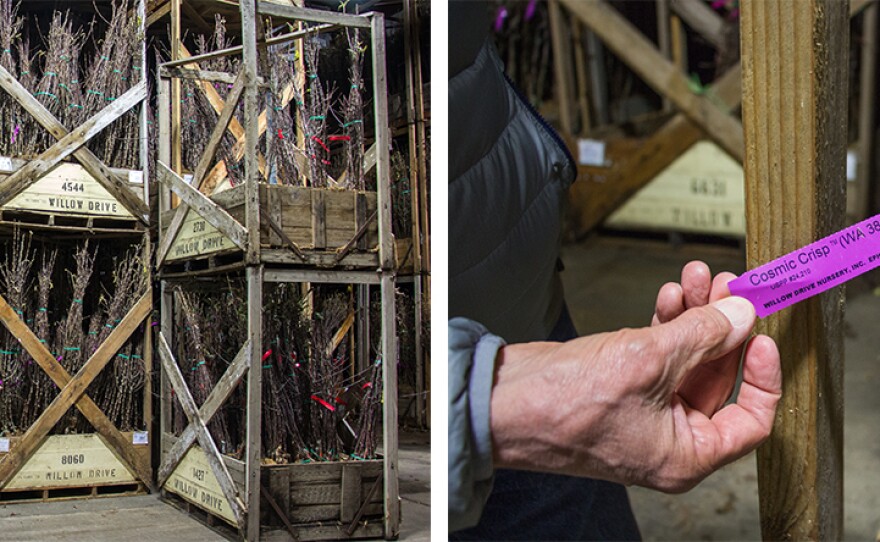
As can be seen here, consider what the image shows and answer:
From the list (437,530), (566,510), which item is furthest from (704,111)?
(437,530)

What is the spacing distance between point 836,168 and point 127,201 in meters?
0.99

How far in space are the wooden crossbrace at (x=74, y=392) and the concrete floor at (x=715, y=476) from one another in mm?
1248

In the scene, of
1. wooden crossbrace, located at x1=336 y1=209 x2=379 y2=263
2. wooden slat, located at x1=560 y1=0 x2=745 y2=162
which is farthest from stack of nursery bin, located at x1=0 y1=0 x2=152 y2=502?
wooden slat, located at x1=560 y1=0 x2=745 y2=162

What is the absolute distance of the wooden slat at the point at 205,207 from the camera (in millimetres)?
1347

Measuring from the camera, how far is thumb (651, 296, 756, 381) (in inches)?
44.9

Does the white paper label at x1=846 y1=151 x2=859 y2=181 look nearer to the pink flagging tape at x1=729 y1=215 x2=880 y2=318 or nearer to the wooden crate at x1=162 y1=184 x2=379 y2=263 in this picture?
the pink flagging tape at x1=729 y1=215 x2=880 y2=318

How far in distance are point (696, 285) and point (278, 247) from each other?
612 millimetres

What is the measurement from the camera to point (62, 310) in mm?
1299

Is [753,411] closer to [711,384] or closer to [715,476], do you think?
[711,384]

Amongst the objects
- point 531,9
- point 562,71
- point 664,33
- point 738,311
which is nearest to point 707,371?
→ point 738,311

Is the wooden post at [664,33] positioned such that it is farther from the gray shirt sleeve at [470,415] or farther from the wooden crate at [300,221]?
the gray shirt sleeve at [470,415]

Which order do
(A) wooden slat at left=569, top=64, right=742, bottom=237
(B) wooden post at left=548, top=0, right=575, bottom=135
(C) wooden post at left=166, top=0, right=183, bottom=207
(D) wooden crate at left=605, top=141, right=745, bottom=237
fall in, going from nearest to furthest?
(C) wooden post at left=166, top=0, right=183, bottom=207 < (B) wooden post at left=548, top=0, right=575, bottom=135 < (A) wooden slat at left=569, top=64, right=742, bottom=237 < (D) wooden crate at left=605, top=141, right=745, bottom=237

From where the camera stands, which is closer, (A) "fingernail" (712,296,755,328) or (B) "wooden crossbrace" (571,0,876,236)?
(A) "fingernail" (712,296,755,328)

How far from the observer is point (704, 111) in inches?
167
